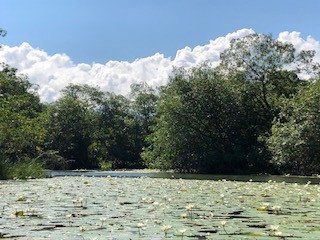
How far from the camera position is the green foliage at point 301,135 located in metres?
35.4

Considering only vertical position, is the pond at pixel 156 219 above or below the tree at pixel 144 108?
below

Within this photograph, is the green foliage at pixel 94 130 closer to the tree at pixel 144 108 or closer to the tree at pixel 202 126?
the tree at pixel 144 108

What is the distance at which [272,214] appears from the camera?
9.03 metres

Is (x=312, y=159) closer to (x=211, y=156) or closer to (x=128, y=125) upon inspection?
(x=211, y=156)

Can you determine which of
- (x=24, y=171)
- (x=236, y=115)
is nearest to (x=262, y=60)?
(x=236, y=115)

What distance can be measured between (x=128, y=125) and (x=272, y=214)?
7637cm

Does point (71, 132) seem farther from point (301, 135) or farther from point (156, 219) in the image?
point (156, 219)

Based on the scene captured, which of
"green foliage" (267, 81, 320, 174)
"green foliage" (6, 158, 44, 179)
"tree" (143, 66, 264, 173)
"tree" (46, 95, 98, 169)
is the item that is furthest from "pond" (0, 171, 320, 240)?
"tree" (46, 95, 98, 169)

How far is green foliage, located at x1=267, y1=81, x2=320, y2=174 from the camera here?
3541cm

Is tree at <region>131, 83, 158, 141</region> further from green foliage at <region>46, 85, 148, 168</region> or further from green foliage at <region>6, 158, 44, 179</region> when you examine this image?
green foliage at <region>6, 158, 44, 179</region>

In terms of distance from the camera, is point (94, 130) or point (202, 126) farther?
point (94, 130)

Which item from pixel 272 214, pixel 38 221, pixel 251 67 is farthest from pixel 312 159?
pixel 38 221

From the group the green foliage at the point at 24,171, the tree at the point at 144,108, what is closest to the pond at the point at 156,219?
the green foliage at the point at 24,171

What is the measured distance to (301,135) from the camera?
35.7 metres
